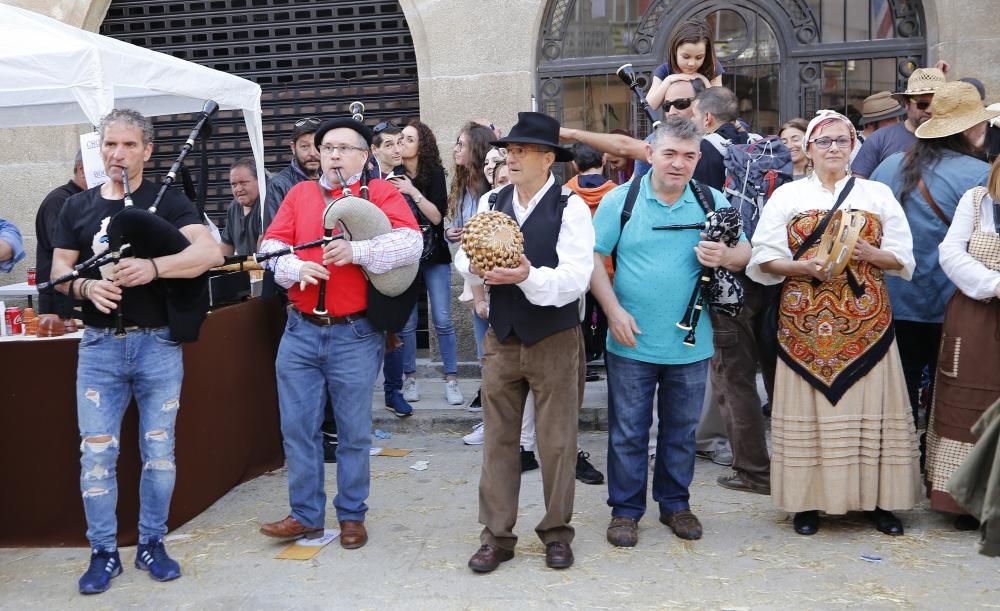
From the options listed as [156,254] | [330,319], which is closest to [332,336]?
[330,319]

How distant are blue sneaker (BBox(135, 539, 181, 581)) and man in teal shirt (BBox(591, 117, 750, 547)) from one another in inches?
78.9

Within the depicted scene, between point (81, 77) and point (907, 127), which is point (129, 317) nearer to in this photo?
point (81, 77)

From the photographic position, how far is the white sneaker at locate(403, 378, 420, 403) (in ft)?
24.7

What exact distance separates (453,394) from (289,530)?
9.32ft

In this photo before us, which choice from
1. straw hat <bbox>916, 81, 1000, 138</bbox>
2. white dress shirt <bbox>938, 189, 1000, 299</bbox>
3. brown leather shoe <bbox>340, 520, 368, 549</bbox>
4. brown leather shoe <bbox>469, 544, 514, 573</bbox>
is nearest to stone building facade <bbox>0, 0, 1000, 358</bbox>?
straw hat <bbox>916, 81, 1000, 138</bbox>

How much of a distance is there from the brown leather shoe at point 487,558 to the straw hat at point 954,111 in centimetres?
293

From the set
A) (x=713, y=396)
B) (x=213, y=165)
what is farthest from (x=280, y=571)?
(x=213, y=165)

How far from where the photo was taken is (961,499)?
282 cm

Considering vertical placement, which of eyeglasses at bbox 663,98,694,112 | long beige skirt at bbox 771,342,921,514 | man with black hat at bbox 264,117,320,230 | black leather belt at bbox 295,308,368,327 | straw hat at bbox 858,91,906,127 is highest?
straw hat at bbox 858,91,906,127

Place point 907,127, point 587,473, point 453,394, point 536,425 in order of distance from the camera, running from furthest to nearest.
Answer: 1. point 453,394
2. point 907,127
3. point 587,473
4. point 536,425

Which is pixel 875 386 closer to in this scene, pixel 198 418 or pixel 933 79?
pixel 933 79

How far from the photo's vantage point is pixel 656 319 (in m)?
4.52

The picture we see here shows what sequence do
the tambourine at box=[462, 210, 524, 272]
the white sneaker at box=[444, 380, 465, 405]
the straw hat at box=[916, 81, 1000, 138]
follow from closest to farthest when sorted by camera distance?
the tambourine at box=[462, 210, 524, 272]
the straw hat at box=[916, 81, 1000, 138]
the white sneaker at box=[444, 380, 465, 405]

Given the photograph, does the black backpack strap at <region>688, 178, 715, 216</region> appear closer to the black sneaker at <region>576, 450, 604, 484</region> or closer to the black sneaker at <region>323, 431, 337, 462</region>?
the black sneaker at <region>576, 450, 604, 484</region>
